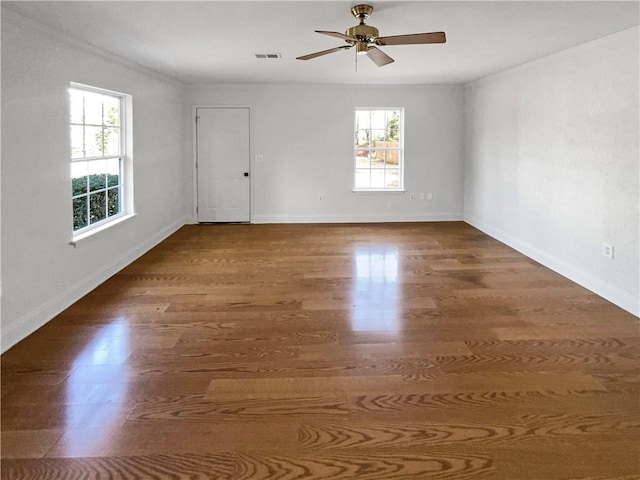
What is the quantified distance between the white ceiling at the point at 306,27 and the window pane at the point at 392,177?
9.11 feet

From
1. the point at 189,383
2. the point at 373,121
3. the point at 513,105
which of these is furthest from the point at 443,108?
the point at 189,383

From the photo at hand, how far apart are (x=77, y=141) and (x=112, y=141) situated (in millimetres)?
936

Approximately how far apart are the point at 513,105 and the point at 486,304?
327 cm

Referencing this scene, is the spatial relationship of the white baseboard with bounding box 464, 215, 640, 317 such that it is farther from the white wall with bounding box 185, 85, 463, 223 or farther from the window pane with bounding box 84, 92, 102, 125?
the window pane with bounding box 84, 92, 102, 125

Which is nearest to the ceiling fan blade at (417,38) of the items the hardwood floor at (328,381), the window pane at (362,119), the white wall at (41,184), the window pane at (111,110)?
the hardwood floor at (328,381)

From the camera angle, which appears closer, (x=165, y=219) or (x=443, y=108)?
(x=165, y=219)

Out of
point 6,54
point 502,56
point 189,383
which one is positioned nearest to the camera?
point 189,383

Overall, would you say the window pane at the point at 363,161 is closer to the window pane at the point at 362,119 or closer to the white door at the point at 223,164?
the window pane at the point at 362,119

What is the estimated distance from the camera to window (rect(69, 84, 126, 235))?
15.1 feet

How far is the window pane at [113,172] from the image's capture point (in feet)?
17.8

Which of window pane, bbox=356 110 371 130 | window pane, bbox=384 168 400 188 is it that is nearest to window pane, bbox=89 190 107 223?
window pane, bbox=356 110 371 130

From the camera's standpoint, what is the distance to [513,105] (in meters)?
6.43

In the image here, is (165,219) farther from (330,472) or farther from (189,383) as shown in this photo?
(330,472)

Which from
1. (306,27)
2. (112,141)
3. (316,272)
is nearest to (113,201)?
(112,141)
